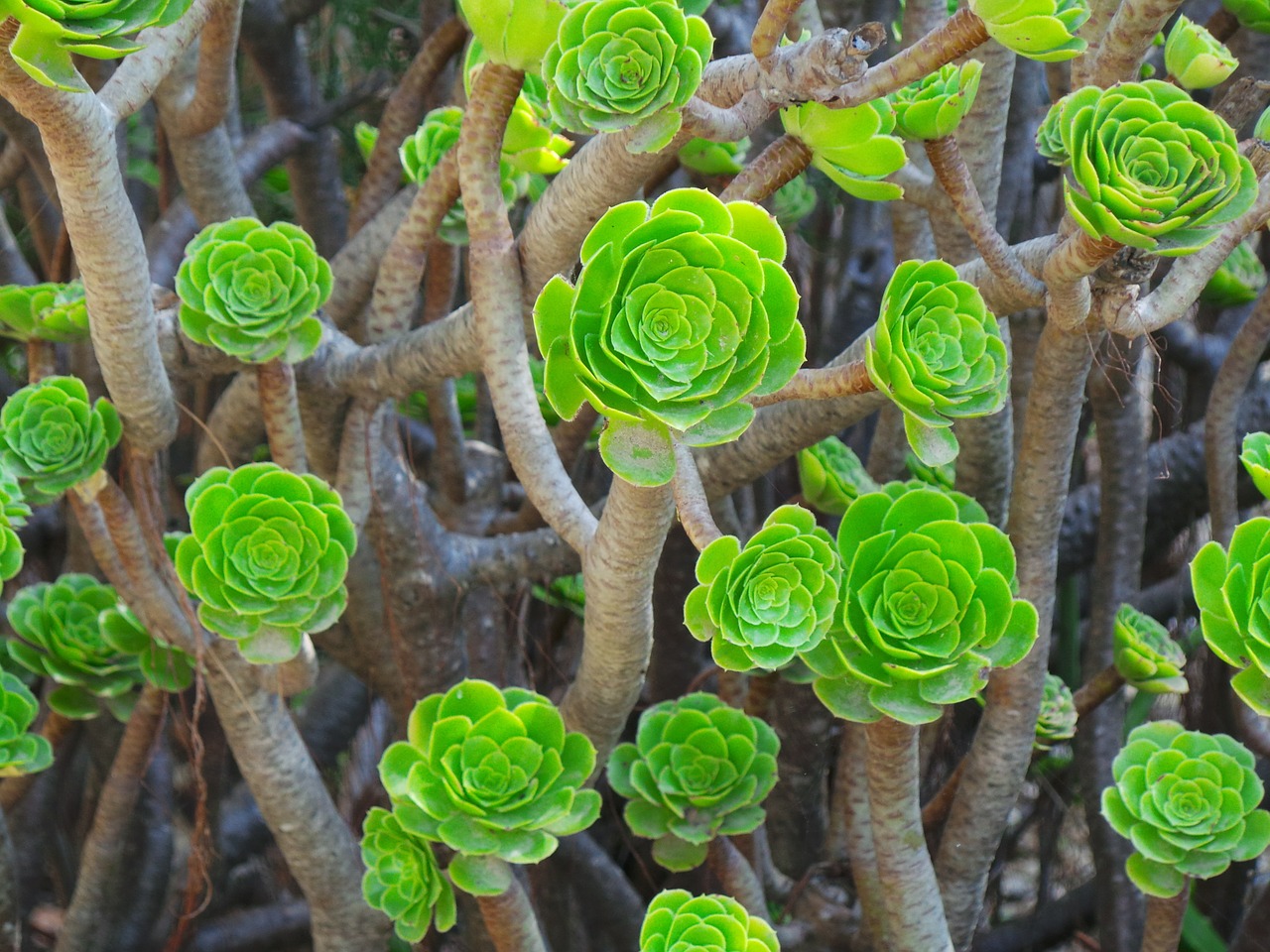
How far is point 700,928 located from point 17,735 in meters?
0.60

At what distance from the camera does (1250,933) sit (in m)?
1.08

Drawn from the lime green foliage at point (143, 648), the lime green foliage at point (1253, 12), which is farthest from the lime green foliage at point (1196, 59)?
the lime green foliage at point (143, 648)

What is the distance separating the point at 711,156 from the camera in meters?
0.97

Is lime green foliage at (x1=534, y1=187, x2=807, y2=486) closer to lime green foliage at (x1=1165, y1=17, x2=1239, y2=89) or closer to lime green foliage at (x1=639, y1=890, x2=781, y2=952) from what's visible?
lime green foliage at (x1=639, y1=890, x2=781, y2=952)

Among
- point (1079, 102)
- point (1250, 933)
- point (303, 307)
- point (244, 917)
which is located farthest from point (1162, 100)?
point (244, 917)

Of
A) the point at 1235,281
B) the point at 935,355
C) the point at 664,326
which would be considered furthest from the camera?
the point at 1235,281

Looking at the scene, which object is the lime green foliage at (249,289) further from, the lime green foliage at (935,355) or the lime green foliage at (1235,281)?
the lime green foliage at (1235,281)

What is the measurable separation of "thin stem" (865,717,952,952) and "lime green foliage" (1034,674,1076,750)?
0.72 ft

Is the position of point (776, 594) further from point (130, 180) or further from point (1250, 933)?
point (130, 180)

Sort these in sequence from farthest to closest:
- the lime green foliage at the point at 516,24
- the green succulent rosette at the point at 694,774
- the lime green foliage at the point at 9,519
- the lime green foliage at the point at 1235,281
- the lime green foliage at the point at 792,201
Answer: the lime green foliage at the point at 792,201 → the lime green foliage at the point at 1235,281 → the green succulent rosette at the point at 694,774 → the lime green foliage at the point at 9,519 → the lime green foliage at the point at 516,24

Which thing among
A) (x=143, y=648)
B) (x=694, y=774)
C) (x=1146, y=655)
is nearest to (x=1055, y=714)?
(x=1146, y=655)

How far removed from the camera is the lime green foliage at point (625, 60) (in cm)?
57

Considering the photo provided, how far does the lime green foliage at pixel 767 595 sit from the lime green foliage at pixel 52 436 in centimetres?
50

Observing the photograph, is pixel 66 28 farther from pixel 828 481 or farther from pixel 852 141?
pixel 828 481
